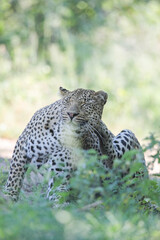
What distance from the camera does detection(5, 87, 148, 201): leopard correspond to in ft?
18.9

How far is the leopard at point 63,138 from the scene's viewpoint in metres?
5.75

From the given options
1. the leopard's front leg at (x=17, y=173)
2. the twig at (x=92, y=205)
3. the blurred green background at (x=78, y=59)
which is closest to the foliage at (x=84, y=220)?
the twig at (x=92, y=205)

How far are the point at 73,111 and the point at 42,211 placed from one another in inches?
70.7

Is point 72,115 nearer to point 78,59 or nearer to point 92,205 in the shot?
point 92,205

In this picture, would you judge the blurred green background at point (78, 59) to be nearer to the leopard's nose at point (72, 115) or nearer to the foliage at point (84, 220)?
the leopard's nose at point (72, 115)

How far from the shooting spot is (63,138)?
19.4 feet

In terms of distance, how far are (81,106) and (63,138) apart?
438mm

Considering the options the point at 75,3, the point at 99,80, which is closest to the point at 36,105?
the point at 99,80

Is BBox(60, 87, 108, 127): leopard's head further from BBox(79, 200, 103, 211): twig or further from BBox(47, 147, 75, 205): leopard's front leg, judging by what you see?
BBox(79, 200, 103, 211): twig

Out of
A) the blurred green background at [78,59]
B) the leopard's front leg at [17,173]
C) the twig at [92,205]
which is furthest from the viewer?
the blurred green background at [78,59]

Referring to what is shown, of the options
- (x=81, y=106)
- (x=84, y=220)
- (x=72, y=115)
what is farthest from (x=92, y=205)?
(x=81, y=106)

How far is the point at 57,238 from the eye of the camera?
3621mm

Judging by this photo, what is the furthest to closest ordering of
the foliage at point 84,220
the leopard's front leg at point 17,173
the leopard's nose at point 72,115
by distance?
the leopard's front leg at point 17,173 < the leopard's nose at point 72,115 < the foliage at point 84,220

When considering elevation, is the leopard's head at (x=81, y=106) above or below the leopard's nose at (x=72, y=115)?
above
